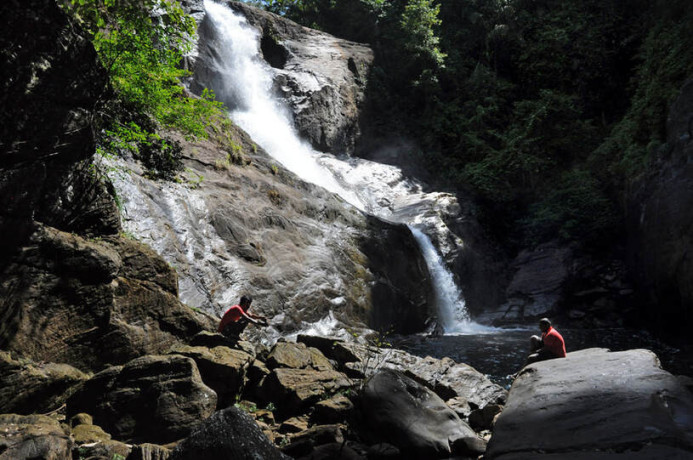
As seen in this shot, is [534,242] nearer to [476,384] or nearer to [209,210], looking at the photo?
[476,384]

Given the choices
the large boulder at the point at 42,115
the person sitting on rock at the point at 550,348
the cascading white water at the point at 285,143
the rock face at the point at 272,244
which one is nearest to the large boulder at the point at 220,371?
the large boulder at the point at 42,115

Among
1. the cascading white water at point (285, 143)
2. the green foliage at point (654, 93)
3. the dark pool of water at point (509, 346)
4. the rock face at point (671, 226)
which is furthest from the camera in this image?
the cascading white water at point (285, 143)

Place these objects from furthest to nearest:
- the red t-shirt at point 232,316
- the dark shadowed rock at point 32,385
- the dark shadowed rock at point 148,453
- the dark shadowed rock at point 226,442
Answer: the red t-shirt at point 232,316, the dark shadowed rock at point 32,385, the dark shadowed rock at point 148,453, the dark shadowed rock at point 226,442

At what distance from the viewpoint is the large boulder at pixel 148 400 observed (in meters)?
4.94

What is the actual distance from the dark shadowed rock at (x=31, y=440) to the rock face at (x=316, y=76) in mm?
20010

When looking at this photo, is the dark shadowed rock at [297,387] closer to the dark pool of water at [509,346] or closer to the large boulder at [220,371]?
the large boulder at [220,371]

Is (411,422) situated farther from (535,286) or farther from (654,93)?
(654,93)

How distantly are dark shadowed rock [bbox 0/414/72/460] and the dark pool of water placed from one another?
860 centimetres

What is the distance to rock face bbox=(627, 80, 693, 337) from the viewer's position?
12.7m

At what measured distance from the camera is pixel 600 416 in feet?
14.6

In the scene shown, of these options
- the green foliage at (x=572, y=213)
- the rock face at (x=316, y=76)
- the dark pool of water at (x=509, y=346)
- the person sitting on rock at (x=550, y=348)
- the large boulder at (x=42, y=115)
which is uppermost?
the rock face at (x=316, y=76)

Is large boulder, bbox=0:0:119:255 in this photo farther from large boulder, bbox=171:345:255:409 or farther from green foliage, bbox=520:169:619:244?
green foliage, bbox=520:169:619:244

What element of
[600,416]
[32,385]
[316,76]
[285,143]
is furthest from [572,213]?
[32,385]

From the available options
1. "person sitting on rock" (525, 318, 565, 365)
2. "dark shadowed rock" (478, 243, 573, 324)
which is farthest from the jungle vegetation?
"person sitting on rock" (525, 318, 565, 365)
